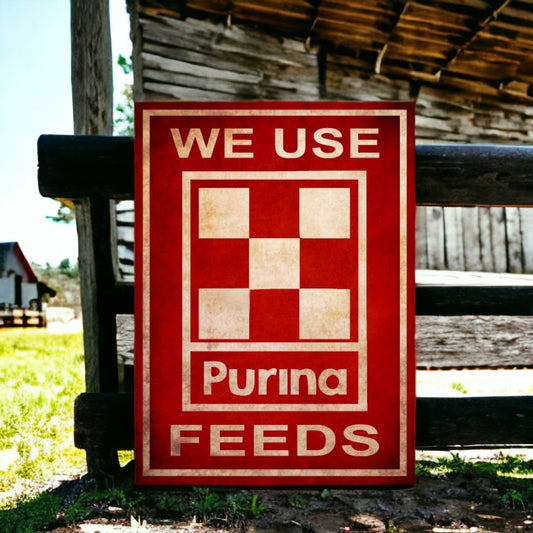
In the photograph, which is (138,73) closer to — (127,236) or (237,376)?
(127,236)

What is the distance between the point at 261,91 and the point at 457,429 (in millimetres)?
3706

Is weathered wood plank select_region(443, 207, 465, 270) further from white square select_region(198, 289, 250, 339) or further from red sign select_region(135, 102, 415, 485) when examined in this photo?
white square select_region(198, 289, 250, 339)

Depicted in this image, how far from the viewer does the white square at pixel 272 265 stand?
5.36 feet

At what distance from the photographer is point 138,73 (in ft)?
14.1

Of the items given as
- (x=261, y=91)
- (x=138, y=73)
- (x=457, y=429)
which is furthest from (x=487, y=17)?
(x=457, y=429)

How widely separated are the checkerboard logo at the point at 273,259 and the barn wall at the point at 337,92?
2506mm

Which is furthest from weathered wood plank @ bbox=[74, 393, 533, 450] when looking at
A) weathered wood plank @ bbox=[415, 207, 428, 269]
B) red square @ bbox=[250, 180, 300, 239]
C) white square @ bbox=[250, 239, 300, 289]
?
weathered wood plank @ bbox=[415, 207, 428, 269]

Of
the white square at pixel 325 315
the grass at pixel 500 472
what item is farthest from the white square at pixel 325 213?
the grass at pixel 500 472

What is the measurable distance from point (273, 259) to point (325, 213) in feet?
0.78

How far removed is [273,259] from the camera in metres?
1.64

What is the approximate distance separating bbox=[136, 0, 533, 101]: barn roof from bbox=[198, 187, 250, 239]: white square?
10.3 feet

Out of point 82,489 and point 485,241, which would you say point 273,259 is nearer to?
point 82,489

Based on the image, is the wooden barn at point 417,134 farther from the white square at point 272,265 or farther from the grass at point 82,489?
the white square at point 272,265

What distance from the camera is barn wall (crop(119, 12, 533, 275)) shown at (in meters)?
4.29
